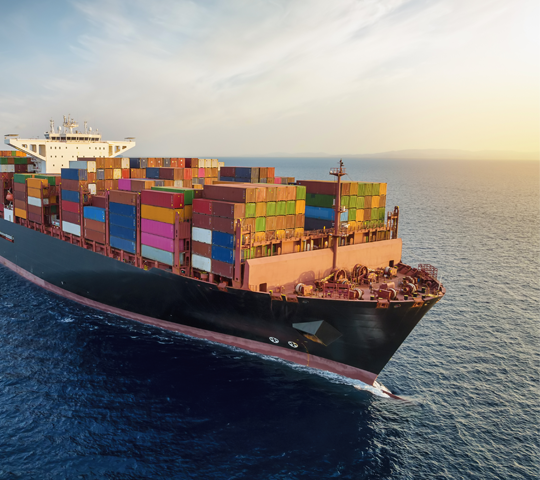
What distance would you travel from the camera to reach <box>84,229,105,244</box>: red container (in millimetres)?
36219

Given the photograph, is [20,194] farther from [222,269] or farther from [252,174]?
[222,269]

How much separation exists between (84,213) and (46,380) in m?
16.5

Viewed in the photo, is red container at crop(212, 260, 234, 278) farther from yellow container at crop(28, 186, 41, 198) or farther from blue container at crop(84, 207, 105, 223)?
yellow container at crop(28, 186, 41, 198)

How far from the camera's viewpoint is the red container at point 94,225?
119ft

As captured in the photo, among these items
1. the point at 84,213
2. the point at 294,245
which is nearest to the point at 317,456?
the point at 294,245

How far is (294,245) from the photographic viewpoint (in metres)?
29.4

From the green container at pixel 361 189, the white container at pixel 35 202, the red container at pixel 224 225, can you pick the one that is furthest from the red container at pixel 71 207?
the green container at pixel 361 189

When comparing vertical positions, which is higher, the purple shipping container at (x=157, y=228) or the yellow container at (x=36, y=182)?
the yellow container at (x=36, y=182)

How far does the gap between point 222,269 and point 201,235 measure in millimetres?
2950

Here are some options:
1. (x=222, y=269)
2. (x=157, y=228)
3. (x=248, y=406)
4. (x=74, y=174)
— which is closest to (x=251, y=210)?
(x=222, y=269)

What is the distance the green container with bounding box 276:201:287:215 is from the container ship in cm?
8

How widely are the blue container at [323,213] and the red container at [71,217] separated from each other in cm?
2030

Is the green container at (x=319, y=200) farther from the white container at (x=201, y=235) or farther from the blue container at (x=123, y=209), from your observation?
the blue container at (x=123, y=209)

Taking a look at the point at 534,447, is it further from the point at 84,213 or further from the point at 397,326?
the point at 84,213
